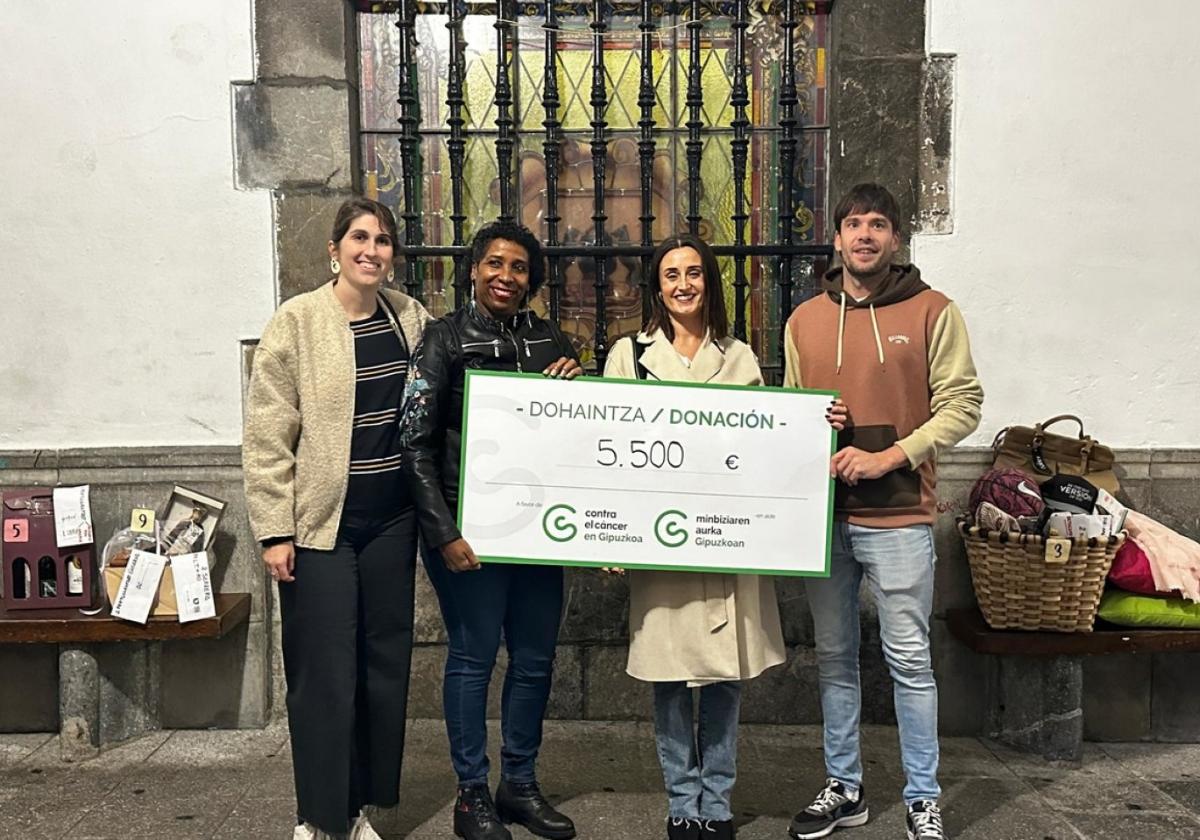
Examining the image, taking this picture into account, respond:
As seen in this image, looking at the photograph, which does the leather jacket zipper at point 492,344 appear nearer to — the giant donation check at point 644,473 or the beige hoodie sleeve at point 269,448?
the giant donation check at point 644,473

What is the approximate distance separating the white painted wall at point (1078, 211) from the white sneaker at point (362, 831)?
9.47ft

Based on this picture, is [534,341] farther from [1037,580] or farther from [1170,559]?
[1170,559]

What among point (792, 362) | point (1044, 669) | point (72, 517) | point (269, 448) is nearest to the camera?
point (269, 448)

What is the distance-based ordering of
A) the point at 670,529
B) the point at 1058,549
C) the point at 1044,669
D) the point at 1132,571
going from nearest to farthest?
1. the point at 670,529
2. the point at 1058,549
3. the point at 1132,571
4. the point at 1044,669

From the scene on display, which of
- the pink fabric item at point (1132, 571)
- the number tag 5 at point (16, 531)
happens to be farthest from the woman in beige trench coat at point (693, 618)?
the number tag 5 at point (16, 531)

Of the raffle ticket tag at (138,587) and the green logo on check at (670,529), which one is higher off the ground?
the green logo on check at (670,529)

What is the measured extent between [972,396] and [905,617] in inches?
28.7

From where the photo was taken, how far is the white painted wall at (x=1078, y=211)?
4.25m

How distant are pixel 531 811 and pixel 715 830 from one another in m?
0.63

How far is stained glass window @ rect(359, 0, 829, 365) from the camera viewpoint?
4684 millimetres

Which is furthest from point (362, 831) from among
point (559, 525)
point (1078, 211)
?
point (1078, 211)

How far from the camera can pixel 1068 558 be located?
3.85 meters

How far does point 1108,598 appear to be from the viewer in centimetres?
408

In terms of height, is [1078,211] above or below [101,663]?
above
